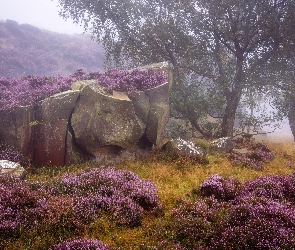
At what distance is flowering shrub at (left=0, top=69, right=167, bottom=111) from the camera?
14.3 m

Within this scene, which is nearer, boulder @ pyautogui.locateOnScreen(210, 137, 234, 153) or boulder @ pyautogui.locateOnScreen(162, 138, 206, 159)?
Result: boulder @ pyautogui.locateOnScreen(162, 138, 206, 159)

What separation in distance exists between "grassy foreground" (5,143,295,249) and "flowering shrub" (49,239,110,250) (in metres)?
0.42

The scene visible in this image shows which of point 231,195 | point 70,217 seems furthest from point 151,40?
point 70,217

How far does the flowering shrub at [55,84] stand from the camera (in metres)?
14.3

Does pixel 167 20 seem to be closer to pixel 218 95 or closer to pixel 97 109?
pixel 218 95

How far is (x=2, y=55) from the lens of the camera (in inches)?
1465

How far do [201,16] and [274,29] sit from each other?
4.48 meters

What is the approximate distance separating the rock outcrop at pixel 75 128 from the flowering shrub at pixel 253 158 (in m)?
5.30

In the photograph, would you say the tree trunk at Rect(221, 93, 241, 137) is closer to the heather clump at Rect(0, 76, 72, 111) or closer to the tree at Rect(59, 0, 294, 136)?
the tree at Rect(59, 0, 294, 136)

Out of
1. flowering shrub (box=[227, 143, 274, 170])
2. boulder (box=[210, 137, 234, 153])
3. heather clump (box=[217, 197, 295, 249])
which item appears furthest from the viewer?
boulder (box=[210, 137, 234, 153])

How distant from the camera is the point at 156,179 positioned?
11820mm

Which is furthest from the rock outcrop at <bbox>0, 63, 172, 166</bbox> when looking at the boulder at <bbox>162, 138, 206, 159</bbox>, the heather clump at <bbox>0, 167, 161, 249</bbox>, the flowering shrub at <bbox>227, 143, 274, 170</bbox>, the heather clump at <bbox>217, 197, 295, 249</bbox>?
the heather clump at <bbox>217, 197, 295, 249</bbox>

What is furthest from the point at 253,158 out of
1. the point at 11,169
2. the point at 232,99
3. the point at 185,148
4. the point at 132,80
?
the point at 11,169

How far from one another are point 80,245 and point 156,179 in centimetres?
584
